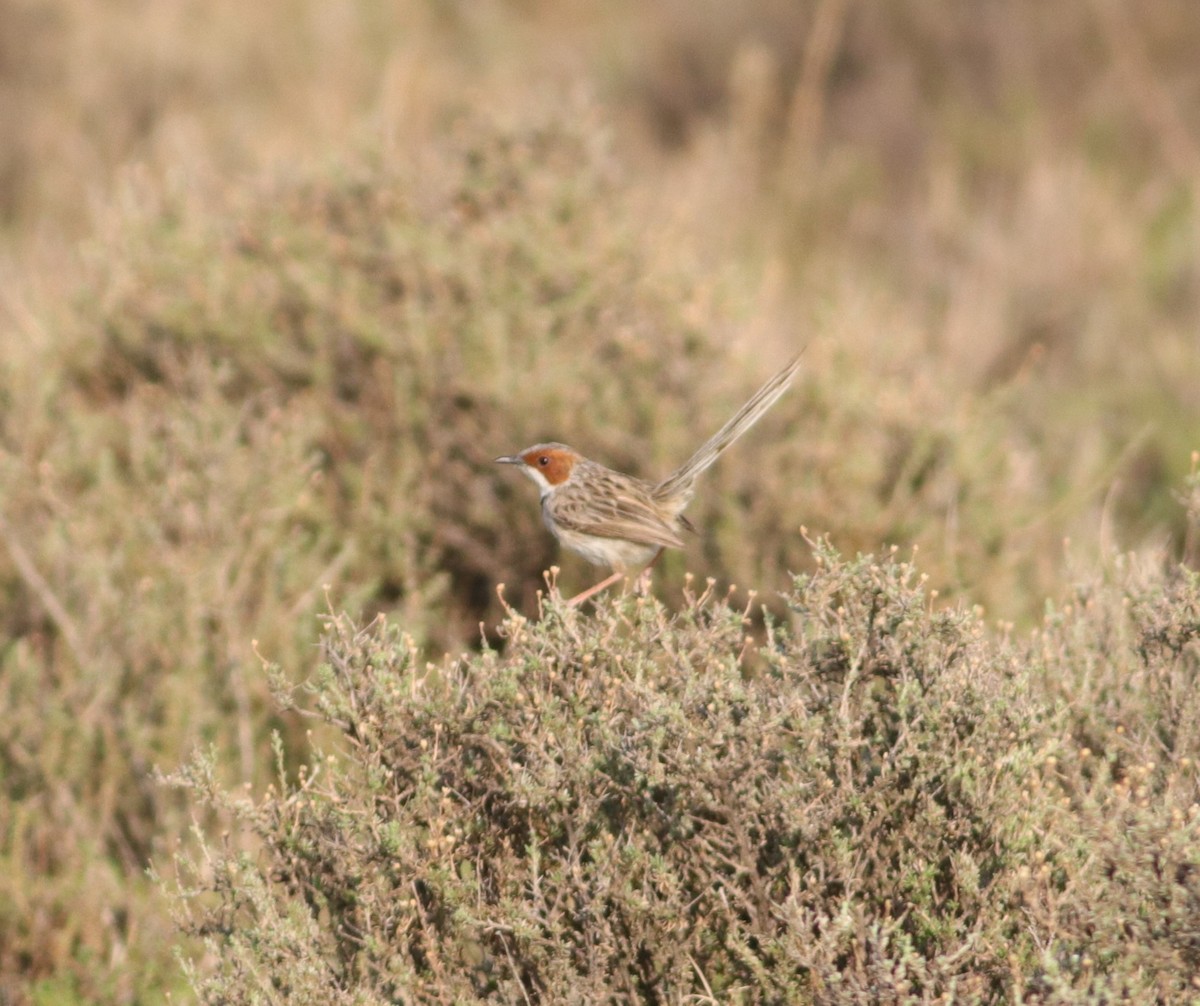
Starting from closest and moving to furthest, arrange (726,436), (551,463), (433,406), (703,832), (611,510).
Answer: (703,832) → (726,436) → (611,510) → (551,463) → (433,406)

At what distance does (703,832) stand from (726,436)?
216 centimetres

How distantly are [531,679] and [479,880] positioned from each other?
461 millimetres

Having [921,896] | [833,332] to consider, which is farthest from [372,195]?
[921,896]

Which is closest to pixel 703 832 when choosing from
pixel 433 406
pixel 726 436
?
pixel 726 436

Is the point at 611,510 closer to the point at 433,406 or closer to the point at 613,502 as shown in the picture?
the point at 613,502

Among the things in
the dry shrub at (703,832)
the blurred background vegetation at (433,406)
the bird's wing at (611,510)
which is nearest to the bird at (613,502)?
the bird's wing at (611,510)

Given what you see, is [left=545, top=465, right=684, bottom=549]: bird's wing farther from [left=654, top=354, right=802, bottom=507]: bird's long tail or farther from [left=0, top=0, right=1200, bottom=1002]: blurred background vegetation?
[left=0, top=0, right=1200, bottom=1002]: blurred background vegetation

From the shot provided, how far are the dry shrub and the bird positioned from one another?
170 cm

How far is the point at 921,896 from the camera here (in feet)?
10.4

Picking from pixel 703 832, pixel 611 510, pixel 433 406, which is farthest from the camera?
pixel 433 406

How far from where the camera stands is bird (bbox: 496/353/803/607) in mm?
5250

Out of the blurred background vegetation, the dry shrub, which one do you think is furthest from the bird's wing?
the dry shrub

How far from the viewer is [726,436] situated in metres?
5.17

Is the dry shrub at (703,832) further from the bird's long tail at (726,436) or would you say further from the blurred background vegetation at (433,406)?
the bird's long tail at (726,436)
